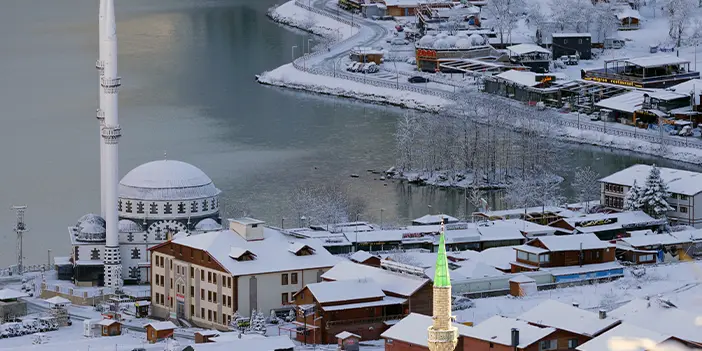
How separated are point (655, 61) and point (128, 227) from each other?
126 ft

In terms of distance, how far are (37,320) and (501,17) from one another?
193 feet

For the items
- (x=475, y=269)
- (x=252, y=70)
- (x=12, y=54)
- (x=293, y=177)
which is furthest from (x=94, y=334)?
(x=12, y=54)

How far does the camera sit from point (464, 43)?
9900cm

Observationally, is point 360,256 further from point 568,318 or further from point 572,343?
point 572,343

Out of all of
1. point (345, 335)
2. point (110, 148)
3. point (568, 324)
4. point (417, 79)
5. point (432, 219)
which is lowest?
point (432, 219)

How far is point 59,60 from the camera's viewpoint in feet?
360

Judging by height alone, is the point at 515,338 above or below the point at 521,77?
above

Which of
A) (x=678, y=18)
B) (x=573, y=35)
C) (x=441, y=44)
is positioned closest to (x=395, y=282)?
(x=441, y=44)

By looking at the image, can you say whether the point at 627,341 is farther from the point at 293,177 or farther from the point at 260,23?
the point at 260,23

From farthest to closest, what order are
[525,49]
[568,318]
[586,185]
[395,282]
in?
[525,49]
[586,185]
[395,282]
[568,318]

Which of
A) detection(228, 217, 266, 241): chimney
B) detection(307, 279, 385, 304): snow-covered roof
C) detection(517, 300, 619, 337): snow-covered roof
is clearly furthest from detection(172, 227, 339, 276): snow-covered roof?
detection(517, 300, 619, 337): snow-covered roof

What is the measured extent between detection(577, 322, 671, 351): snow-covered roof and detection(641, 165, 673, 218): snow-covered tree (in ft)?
63.7

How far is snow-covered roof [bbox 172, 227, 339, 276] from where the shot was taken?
52.2 metres

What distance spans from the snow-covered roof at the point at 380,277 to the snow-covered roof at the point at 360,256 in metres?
2.18
